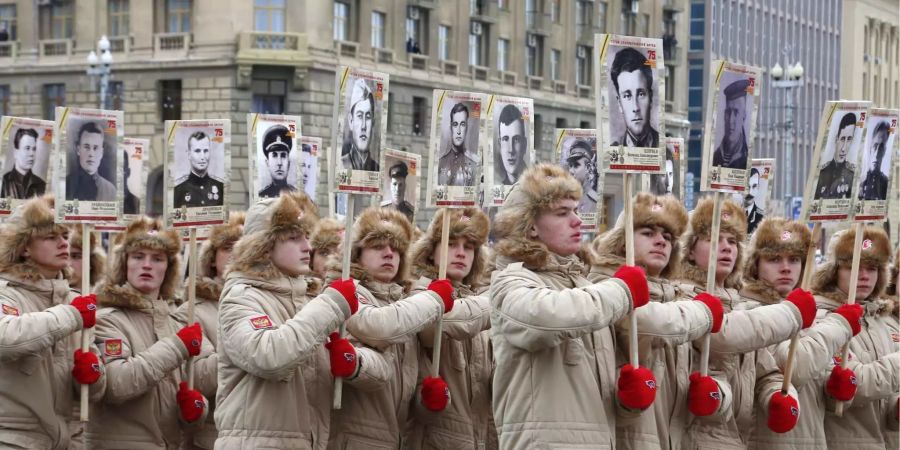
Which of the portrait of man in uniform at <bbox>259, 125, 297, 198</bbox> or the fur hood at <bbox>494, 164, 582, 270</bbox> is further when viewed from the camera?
the portrait of man in uniform at <bbox>259, 125, 297, 198</bbox>

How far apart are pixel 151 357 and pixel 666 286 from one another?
2923 mm

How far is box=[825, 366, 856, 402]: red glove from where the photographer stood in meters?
11.0

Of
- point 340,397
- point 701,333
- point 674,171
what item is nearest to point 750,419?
point 701,333

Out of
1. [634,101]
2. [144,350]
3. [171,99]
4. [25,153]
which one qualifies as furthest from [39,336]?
[171,99]

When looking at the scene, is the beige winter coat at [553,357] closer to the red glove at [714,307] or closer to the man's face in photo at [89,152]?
the red glove at [714,307]

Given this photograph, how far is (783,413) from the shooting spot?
10086 millimetres

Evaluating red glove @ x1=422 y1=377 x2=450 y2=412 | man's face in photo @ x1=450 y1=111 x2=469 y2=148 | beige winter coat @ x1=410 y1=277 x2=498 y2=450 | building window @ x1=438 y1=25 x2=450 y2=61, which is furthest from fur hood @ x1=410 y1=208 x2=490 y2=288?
building window @ x1=438 y1=25 x2=450 y2=61

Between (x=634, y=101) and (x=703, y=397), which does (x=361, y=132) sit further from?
(x=703, y=397)

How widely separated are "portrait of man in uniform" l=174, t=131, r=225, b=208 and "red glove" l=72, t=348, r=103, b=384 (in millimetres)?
1438

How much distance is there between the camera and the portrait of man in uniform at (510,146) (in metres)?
12.7

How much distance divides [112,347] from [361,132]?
73.0 inches

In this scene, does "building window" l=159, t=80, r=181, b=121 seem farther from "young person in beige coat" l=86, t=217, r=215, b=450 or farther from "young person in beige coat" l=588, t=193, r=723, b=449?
"young person in beige coat" l=588, t=193, r=723, b=449

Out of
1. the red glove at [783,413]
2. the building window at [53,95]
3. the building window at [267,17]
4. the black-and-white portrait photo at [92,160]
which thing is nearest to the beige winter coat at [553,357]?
the red glove at [783,413]

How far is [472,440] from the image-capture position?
11195 mm
